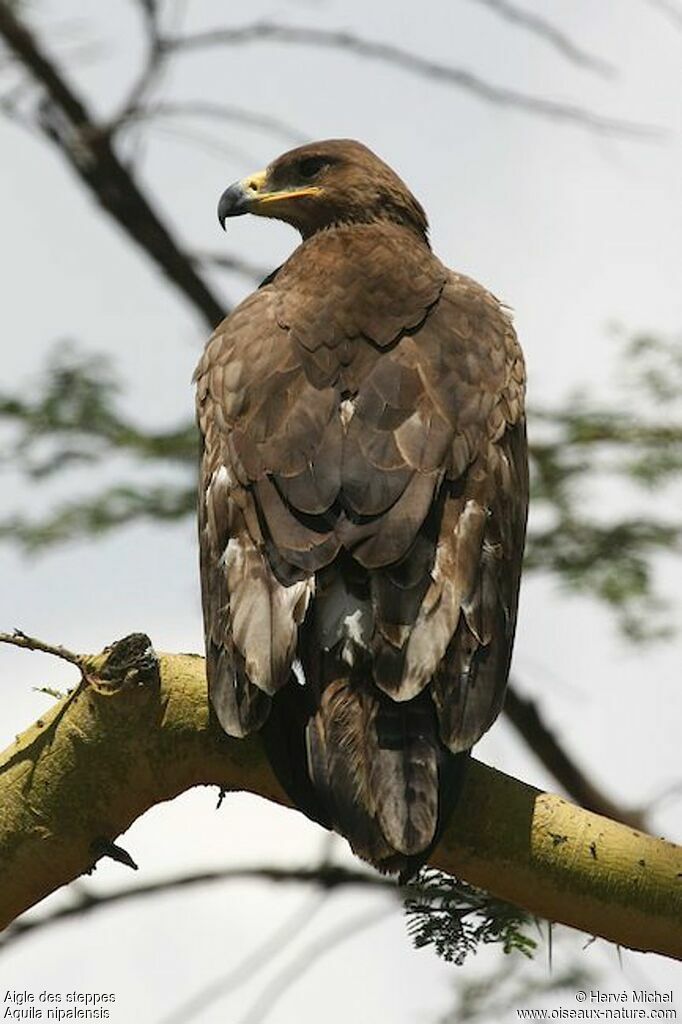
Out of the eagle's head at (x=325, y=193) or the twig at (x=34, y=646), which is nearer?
the twig at (x=34, y=646)

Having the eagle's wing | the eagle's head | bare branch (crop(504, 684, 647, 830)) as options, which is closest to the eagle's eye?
the eagle's head

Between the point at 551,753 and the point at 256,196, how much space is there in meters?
3.00

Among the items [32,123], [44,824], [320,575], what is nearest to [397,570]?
[320,575]

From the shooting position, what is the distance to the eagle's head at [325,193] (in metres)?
7.72

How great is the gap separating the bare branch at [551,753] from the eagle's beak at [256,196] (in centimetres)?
265

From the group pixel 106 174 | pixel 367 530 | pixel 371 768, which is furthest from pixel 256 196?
pixel 371 768

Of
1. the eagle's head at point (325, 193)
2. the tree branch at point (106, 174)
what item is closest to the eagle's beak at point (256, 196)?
the eagle's head at point (325, 193)

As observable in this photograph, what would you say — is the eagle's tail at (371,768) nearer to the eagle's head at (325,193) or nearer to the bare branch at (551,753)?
the eagle's head at (325,193)

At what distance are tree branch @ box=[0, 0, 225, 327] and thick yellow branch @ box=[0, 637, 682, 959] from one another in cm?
460

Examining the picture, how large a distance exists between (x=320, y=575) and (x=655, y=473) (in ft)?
13.8

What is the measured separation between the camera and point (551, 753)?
9.50 meters

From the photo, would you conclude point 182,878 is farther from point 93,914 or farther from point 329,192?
point 329,192

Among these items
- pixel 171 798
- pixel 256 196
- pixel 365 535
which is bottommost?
pixel 171 798

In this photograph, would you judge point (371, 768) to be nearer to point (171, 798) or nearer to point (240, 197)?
point (171, 798)
